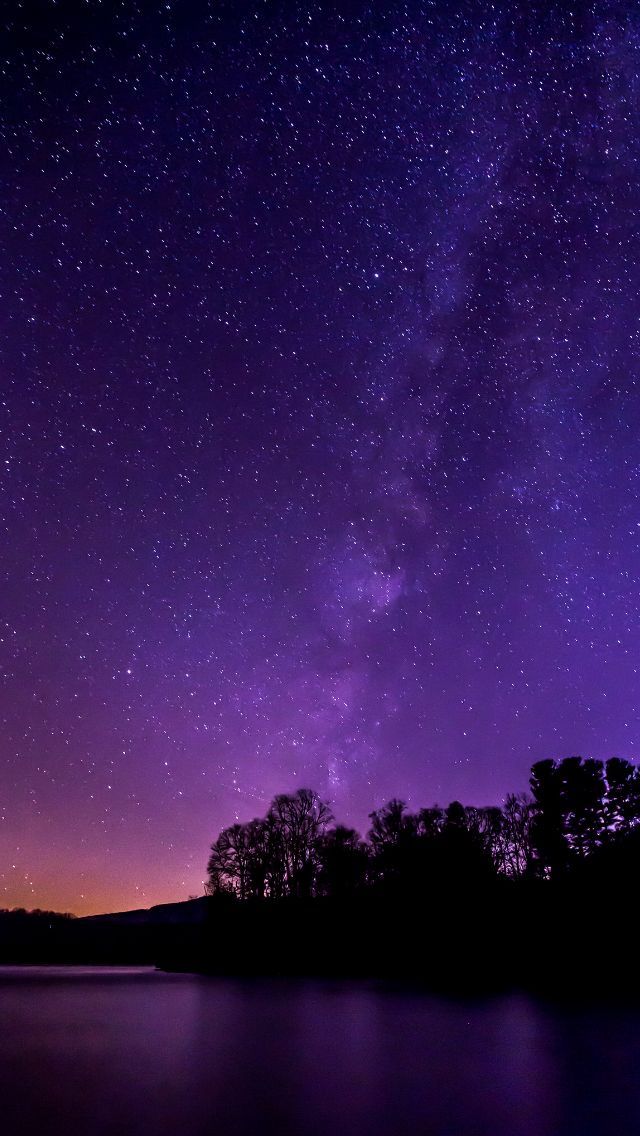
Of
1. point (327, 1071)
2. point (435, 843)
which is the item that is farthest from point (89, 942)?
point (327, 1071)

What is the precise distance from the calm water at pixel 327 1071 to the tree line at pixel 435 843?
60.1 feet

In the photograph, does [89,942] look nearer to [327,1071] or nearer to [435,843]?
[435,843]

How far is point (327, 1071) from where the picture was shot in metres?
13.4

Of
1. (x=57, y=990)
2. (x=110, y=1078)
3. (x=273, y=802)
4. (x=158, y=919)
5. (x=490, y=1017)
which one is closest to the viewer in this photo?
(x=110, y=1078)

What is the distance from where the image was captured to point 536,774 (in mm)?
45469

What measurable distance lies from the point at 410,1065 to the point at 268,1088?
3296mm

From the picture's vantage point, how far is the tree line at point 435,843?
4153 centimetres

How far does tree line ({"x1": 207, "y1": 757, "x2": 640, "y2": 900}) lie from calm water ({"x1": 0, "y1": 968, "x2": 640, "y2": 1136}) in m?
18.3

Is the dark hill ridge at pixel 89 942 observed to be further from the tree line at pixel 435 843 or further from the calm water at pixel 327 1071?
the calm water at pixel 327 1071

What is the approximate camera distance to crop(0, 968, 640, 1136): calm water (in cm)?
976

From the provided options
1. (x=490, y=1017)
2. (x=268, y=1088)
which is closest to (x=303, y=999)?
(x=490, y=1017)

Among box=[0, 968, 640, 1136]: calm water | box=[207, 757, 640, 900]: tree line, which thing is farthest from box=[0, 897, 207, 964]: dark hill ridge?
box=[0, 968, 640, 1136]: calm water

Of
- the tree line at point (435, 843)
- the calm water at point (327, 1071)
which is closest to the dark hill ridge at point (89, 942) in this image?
the tree line at point (435, 843)

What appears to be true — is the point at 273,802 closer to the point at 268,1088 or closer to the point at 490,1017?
the point at 490,1017
